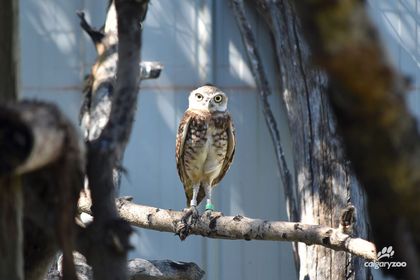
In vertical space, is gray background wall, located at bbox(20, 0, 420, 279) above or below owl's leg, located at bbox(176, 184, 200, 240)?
above

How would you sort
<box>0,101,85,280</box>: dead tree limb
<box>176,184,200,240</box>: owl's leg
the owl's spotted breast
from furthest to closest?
the owl's spotted breast < <box>176,184,200,240</box>: owl's leg < <box>0,101,85,280</box>: dead tree limb

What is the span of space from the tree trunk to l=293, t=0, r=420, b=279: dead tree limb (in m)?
4.82

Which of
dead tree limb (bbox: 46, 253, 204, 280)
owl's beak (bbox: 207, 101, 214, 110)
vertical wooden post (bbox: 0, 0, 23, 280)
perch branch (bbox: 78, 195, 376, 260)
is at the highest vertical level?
owl's beak (bbox: 207, 101, 214, 110)

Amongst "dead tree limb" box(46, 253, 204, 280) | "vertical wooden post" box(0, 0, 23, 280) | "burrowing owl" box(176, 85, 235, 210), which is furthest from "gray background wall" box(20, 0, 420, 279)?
"vertical wooden post" box(0, 0, 23, 280)

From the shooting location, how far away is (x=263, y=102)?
22.7ft

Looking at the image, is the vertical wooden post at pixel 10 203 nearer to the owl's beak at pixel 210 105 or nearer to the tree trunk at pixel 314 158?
the tree trunk at pixel 314 158

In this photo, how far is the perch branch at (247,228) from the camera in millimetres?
4453

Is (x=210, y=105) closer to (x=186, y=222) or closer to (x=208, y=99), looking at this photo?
(x=208, y=99)

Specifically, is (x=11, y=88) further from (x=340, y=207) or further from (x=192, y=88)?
(x=192, y=88)

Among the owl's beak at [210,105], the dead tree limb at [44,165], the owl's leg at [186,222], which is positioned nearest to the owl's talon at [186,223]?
the owl's leg at [186,222]

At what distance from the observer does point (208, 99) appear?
6.62 meters

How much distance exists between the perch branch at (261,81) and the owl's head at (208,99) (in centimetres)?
27

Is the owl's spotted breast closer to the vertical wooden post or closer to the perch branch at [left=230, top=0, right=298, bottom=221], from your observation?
the perch branch at [left=230, top=0, right=298, bottom=221]

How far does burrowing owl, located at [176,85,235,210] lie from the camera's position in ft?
22.1
